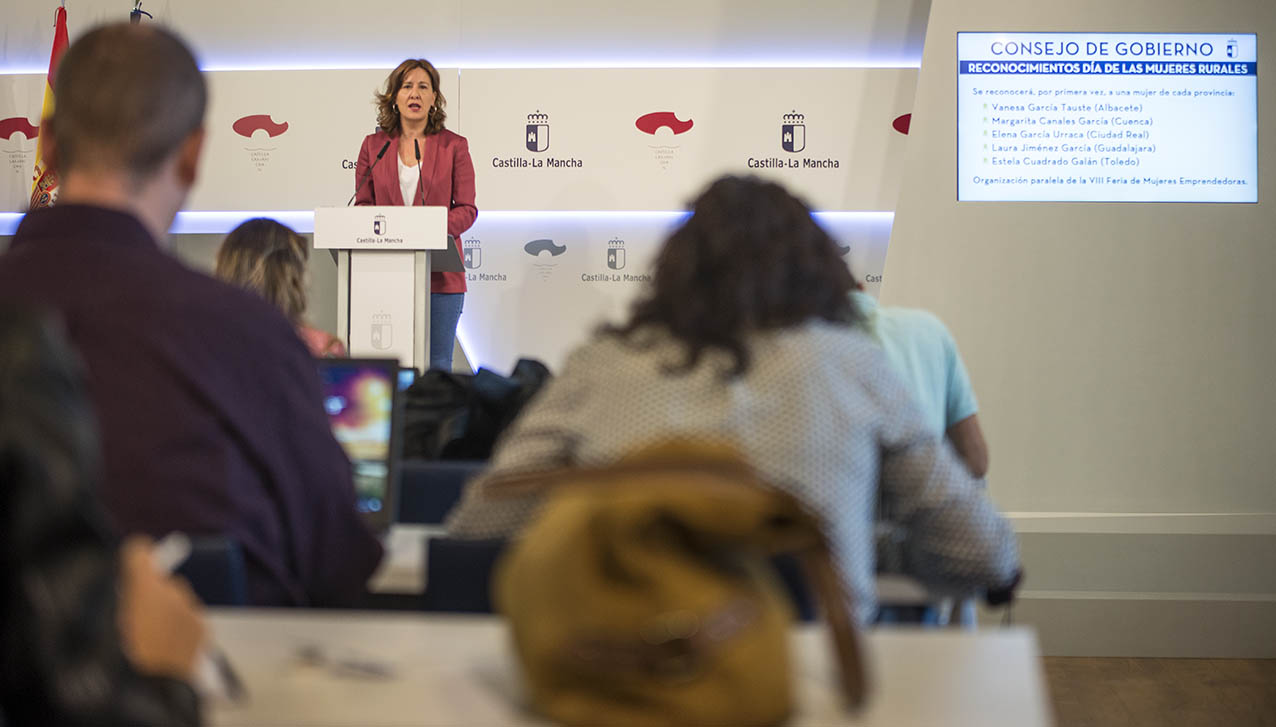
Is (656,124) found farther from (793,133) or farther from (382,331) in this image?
(382,331)

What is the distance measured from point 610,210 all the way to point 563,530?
6404 mm

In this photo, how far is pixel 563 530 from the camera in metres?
0.82

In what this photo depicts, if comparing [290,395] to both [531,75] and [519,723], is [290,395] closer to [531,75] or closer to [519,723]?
[519,723]

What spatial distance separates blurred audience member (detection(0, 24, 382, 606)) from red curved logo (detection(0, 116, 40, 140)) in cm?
681

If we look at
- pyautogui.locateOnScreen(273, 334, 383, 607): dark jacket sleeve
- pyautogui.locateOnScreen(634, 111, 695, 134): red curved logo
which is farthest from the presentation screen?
pyautogui.locateOnScreen(273, 334, 383, 607): dark jacket sleeve

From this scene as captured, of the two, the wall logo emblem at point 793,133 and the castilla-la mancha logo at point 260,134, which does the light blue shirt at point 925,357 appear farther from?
the castilla-la mancha logo at point 260,134

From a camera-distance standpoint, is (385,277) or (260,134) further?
(260,134)

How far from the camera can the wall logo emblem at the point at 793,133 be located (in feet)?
23.0

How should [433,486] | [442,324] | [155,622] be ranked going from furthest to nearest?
1. [442,324]
2. [433,486]
3. [155,622]

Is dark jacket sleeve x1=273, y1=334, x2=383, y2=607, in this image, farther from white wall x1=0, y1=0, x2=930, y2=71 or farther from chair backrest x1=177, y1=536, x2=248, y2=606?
white wall x1=0, y1=0, x2=930, y2=71

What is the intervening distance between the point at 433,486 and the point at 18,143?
652 centimetres

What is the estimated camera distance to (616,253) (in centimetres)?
720

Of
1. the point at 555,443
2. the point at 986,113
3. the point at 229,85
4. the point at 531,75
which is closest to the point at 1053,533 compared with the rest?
the point at 986,113

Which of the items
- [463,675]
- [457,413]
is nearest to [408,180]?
[457,413]
